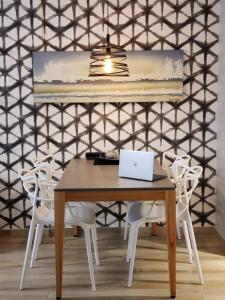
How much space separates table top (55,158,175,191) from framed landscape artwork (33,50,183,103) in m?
0.84

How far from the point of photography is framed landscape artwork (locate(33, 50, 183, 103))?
11.6ft

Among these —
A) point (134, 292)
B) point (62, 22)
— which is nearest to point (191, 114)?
point (62, 22)

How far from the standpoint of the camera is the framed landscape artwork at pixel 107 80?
3535mm

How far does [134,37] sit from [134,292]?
7.67 ft

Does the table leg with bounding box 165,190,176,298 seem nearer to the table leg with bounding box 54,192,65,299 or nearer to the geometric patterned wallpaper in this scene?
the table leg with bounding box 54,192,65,299

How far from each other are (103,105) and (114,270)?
161cm

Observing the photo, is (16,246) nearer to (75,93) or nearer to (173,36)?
(75,93)

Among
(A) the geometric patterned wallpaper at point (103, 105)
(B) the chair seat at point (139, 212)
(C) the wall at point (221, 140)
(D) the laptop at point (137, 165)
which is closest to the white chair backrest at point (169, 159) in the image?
(A) the geometric patterned wallpaper at point (103, 105)

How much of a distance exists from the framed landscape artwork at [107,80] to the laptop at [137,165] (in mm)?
1168

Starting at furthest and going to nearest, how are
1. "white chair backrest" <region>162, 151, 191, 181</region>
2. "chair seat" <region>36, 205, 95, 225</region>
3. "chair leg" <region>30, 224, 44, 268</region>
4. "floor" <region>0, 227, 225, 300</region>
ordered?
"white chair backrest" <region>162, 151, 191, 181</region> → "chair leg" <region>30, 224, 44, 268</region> → "chair seat" <region>36, 205, 95, 225</region> → "floor" <region>0, 227, 225, 300</region>

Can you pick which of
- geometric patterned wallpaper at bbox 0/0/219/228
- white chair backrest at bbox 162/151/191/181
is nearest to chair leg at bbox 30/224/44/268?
geometric patterned wallpaper at bbox 0/0/219/228

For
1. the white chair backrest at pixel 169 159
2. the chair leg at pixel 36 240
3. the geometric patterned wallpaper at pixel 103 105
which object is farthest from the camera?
the geometric patterned wallpaper at pixel 103 105

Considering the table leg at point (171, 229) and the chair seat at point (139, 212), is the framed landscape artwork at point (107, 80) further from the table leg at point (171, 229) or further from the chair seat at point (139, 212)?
the table leg at point (171, 229)

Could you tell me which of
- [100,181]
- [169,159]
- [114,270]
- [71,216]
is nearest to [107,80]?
[169,159]
